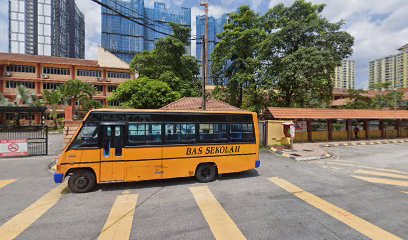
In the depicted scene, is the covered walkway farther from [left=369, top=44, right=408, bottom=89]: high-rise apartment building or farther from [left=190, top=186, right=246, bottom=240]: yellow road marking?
[left=369, top=44, right=408, bottom=89]: high-rise apartment building

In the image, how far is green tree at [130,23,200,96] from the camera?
87.5 ft

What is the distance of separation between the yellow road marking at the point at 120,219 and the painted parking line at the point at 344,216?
5.29 metres

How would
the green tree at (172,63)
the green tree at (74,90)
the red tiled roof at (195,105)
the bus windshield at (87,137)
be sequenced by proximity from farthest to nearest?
1. the green tree at (74,90)
2. the green tree at (172,63)
3. the red tiled roof at (195,105)
4. the bus windshield at (87,137)

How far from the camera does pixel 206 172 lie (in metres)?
8.48

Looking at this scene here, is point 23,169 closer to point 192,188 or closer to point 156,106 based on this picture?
point 192,188

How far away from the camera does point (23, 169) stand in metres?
10.3

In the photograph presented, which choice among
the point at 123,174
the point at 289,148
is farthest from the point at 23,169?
the point at 289,148

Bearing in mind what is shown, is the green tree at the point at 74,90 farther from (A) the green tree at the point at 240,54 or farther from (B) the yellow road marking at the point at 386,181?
(B) the yellow road marking at the point at 386,181

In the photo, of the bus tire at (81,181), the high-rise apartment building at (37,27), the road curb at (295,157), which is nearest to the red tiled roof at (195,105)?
the road curb at (295,157)

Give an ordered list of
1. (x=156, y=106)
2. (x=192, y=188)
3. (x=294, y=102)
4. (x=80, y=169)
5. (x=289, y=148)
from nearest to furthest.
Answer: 1. (x=80, y=169)
2. (x=192, y=188)
3. (x=289, y=148)
4. (x=156, y=106)
5. (x=294, y=102)

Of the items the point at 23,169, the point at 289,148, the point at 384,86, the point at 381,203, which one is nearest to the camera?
the point at 381,203

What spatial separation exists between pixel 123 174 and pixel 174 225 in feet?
10.7

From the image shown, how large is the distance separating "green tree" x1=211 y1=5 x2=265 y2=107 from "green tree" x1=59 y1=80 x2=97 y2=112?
72.1ft

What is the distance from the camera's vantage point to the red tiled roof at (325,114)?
19272mm
